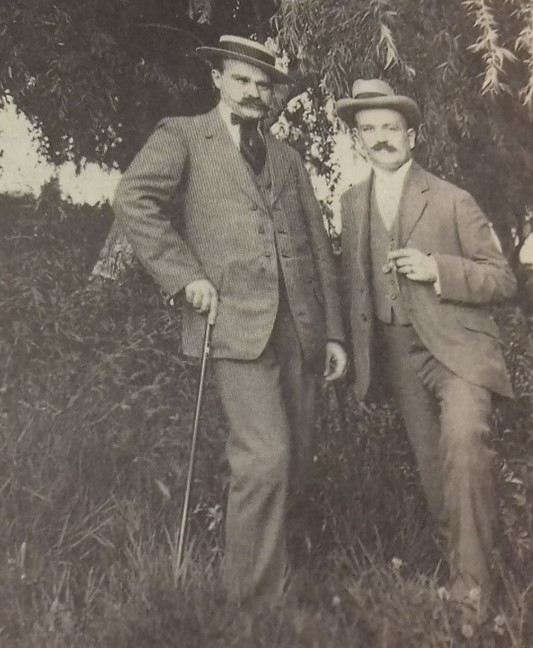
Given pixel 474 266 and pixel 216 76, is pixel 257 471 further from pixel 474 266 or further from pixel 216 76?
pixel 216 76

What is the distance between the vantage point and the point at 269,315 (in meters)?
2.05

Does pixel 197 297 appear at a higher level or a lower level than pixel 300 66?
lower

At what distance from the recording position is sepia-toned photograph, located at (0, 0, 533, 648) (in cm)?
198

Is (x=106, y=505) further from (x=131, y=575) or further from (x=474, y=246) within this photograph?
(x=474, y=246)

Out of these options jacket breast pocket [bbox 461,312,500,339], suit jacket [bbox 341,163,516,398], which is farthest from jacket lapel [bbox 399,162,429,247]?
jacket breast pocket [bbox 461,312,500,339]

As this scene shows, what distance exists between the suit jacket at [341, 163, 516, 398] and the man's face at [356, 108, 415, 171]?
5 centimetres

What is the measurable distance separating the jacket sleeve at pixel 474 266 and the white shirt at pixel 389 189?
0.14 metres

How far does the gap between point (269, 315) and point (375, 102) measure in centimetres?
57

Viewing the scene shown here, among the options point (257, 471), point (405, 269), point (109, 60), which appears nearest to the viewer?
point (257, 471)

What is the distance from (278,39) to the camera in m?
2.21

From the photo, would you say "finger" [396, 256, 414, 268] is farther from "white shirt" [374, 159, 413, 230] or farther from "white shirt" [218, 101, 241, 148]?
"white shirt" [218, 101, 241, 148]

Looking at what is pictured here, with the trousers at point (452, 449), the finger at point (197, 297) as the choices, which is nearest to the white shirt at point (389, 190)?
the trousers at point (452, 449)

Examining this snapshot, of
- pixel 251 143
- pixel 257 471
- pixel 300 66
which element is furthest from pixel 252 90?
pixel 257 471

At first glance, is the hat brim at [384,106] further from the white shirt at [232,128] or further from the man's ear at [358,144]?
the white shirt at [232,128]
